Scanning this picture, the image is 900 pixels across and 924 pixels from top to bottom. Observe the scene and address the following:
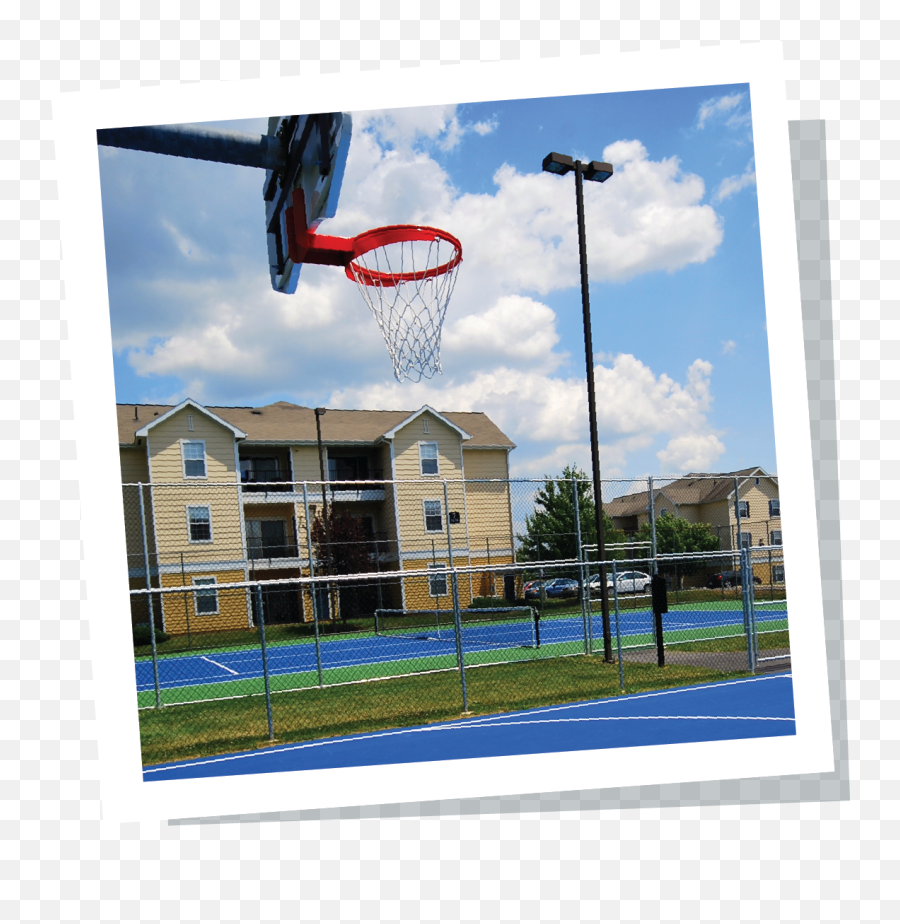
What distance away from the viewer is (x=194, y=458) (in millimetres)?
26094

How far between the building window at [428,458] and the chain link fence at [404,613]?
5.55 ft

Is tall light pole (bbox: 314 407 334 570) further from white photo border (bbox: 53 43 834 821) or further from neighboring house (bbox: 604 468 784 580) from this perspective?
white photo border (bbox: 53 43 834 821)

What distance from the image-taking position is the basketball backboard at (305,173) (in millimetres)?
5555

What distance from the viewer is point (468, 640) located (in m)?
18.2

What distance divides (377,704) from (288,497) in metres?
17.9

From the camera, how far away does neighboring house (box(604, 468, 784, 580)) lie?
70.1 ft

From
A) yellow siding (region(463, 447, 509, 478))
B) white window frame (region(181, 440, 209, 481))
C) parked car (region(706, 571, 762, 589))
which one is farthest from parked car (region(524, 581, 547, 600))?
white window frame (region(181, 440, 209, 481))

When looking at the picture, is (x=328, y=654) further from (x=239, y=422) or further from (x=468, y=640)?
(x=239, y=422)

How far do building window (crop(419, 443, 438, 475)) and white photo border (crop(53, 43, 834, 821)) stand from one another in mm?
25624

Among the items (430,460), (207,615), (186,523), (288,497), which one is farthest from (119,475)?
(430,460)

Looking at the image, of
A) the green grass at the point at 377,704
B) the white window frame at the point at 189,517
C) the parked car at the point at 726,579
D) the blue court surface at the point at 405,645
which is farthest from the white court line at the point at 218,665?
the parked car at the point at 726,579

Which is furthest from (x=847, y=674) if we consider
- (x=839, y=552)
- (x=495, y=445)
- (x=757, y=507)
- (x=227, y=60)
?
(x=495, y=445)

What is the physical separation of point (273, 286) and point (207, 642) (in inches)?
475

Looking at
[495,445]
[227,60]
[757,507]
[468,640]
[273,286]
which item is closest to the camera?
[227,60]
